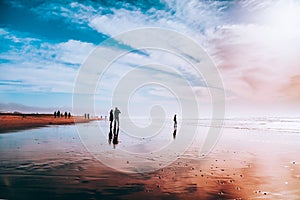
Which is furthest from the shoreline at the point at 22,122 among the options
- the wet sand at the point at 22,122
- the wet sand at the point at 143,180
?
the wet sand at the point at 143,180

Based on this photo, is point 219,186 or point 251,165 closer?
point 219,186

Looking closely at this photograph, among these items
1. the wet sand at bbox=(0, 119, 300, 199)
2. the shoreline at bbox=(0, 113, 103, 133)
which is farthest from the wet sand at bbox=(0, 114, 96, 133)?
the wet sand at bbox=(0, 119, 300, 199)

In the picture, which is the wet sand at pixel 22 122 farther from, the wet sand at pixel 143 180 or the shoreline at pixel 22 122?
the wet sand at pixel 143 180

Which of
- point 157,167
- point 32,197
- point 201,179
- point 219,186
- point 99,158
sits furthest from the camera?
point 99,158

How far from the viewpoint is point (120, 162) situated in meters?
13.1

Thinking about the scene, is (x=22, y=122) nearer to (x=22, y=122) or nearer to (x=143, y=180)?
(x=22, y=122)

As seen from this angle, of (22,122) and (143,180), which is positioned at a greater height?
(22,122)

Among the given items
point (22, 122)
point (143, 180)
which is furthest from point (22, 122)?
point (143, 180)

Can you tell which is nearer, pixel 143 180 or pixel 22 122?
pixel 143 180

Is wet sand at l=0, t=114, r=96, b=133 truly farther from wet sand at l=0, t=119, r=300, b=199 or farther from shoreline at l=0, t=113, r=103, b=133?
wet sand at l=0, t=119, r=300, b=199

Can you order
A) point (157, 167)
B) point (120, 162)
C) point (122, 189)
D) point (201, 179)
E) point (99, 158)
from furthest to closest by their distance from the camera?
point (99, 158)
point (120, 162)
point (157, 167)
point (201, 179)
point (122, 189)

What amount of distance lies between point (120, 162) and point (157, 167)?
81.5 inches

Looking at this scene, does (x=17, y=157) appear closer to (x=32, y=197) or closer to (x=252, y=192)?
(x=32, y=197)

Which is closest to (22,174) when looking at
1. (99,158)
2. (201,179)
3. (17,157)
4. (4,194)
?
(4,194)
